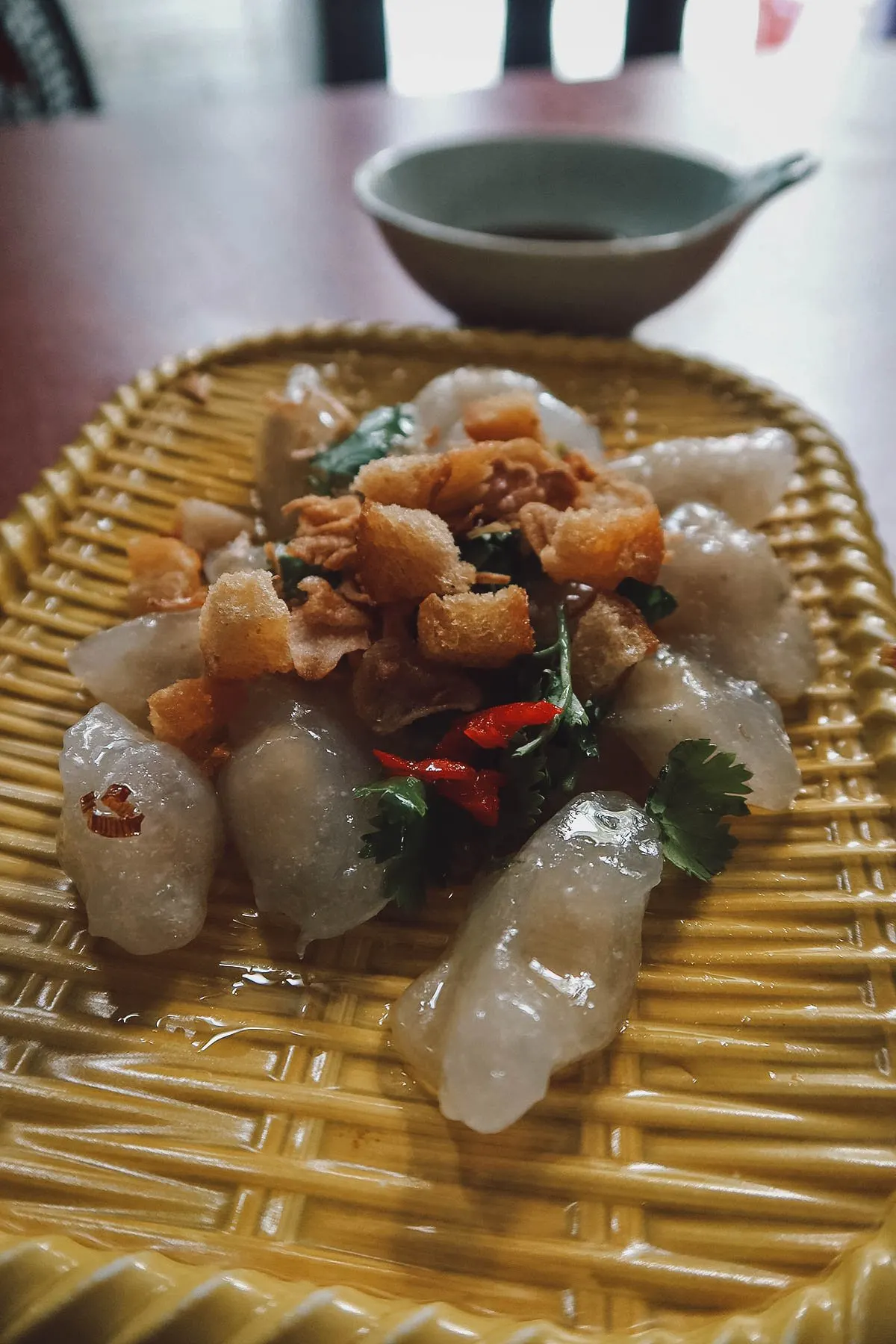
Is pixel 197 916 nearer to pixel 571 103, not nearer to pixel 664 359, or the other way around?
pixel 664 359

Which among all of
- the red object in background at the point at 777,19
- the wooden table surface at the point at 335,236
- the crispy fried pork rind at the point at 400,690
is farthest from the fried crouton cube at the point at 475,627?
the red object in background at the point at 777,19

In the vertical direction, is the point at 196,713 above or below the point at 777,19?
below

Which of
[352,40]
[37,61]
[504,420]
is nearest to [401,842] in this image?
[504,420]

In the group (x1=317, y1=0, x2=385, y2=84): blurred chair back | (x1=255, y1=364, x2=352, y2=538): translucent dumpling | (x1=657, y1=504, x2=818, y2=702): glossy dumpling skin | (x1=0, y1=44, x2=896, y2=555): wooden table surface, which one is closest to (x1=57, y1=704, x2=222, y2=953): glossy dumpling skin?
(x1=255, y1=364, x2=352, y2=538): translucent dumpling

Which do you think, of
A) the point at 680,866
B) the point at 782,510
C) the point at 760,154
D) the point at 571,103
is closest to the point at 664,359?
the point at 782,510

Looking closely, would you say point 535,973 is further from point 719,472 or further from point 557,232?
point 557,232

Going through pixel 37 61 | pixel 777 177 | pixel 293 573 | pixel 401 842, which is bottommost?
pixel 401 842
